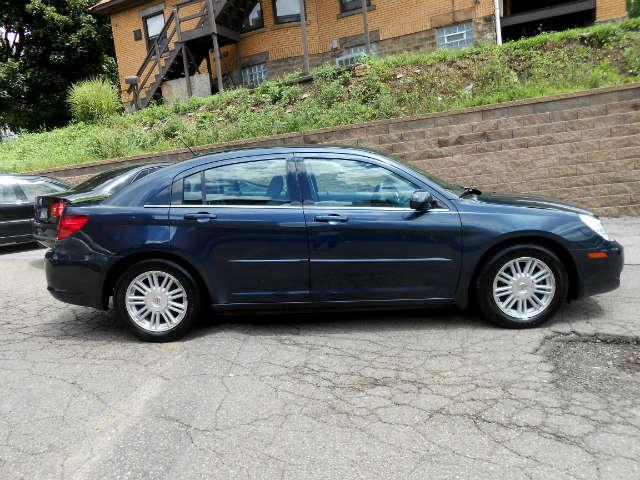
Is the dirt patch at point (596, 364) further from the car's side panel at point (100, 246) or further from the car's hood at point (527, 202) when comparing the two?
the car's side panel at point (100, 246)

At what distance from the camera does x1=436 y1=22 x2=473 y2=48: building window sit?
18953 millimetres

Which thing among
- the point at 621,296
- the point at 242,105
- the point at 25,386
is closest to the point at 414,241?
the point at 621,296

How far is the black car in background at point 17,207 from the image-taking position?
33.8 ft

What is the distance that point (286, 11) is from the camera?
2169cm

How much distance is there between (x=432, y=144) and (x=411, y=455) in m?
8.20

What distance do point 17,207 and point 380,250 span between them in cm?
835

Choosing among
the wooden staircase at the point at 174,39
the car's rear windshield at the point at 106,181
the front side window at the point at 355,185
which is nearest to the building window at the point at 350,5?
the wooden staircase at the point at 174,39

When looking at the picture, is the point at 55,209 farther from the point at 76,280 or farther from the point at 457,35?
the point at 457,35

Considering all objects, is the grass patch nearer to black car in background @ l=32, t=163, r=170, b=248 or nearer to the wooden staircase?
the wooden staircase

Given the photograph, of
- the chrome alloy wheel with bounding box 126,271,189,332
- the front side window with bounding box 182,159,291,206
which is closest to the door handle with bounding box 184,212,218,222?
the front side window with bounding box 182,159,291,206

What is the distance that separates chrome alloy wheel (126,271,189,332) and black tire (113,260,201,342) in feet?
0.06

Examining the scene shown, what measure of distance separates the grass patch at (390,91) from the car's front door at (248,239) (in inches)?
282

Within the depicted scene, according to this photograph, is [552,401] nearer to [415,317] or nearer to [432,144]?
[415,317]

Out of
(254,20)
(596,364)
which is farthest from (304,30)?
(596,364)
